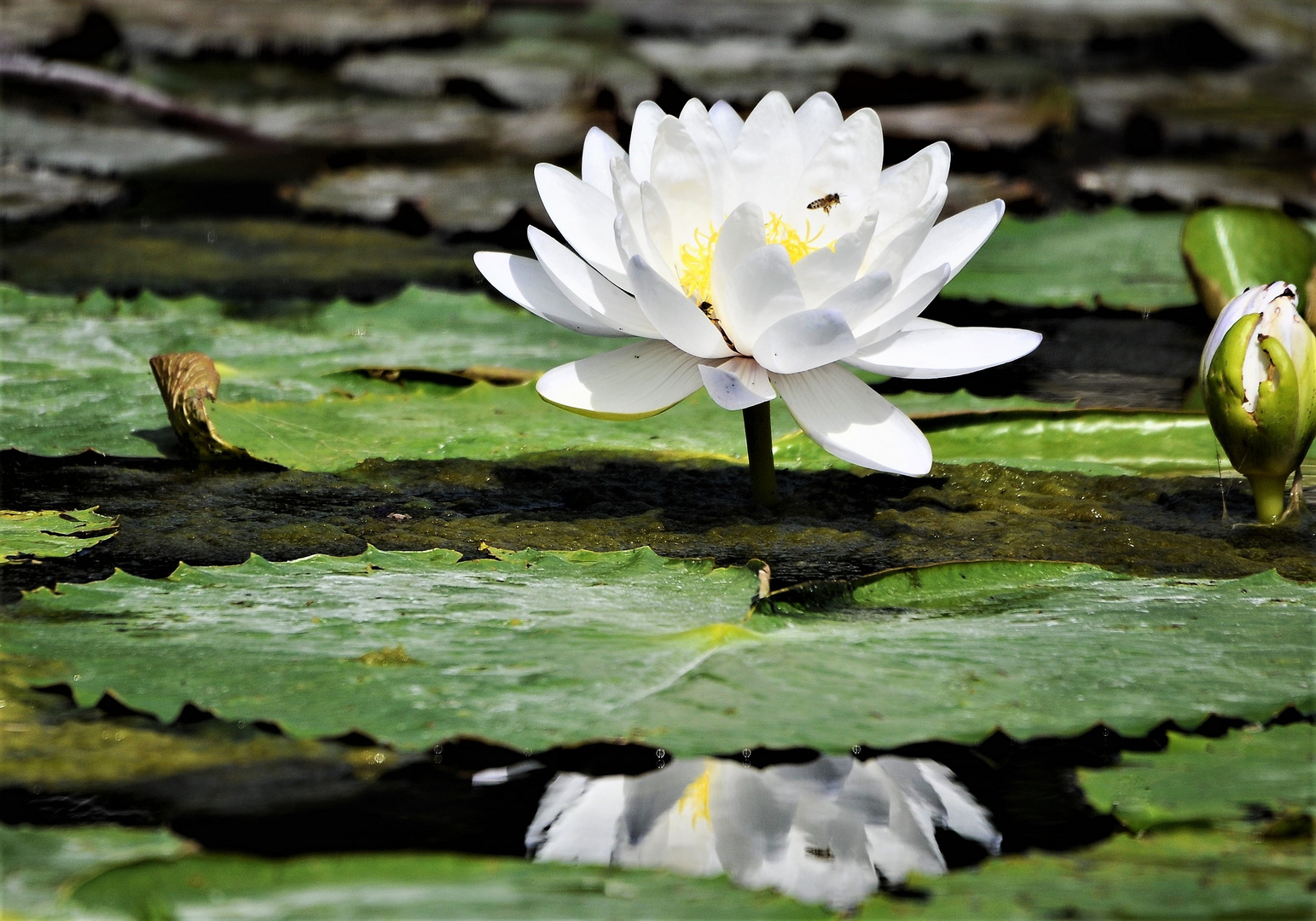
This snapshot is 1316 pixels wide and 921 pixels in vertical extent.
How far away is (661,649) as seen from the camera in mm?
1013

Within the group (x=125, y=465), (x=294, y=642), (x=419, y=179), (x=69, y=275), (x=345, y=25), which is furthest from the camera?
(x=345, y=25)

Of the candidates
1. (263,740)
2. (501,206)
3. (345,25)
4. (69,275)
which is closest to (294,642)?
(263,740)

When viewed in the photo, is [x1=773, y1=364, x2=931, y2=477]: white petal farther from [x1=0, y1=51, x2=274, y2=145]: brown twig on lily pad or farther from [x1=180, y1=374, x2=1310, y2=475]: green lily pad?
[x1=0, y1=51, x2=274, y2=145]: brown twig on lily pad

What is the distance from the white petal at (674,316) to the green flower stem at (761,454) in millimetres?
91

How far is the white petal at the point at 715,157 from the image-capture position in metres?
1.33

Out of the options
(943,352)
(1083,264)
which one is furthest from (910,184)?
(1083,264)

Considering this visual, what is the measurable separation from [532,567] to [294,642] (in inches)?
9.9

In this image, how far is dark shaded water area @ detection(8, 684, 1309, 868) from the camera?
81 centimetres

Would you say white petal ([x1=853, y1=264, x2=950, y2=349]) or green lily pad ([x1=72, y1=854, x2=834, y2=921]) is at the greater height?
white petal ([x1=853, y1=264, x2=950, y2=349])

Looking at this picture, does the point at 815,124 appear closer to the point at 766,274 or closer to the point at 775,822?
the point at 766,274

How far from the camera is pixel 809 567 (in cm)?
124

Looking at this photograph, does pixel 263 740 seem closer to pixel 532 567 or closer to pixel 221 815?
pixel 221 815

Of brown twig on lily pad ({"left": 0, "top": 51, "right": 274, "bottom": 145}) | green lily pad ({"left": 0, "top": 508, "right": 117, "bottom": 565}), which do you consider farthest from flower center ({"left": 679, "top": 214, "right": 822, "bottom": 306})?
brown twig on lily pad ({"left": 0, "top": 51, "right": 274, "bottom": 145})

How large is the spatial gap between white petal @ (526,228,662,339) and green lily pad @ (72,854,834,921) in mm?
656
